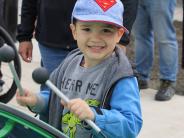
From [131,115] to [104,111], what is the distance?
109 millimetres

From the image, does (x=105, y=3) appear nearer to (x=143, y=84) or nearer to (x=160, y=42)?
(x=160, y=42)

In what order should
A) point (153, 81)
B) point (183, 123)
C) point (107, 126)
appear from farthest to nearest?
point (153, 81) < point (183, 123) < point (107, 126)

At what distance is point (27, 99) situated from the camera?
2.29 m

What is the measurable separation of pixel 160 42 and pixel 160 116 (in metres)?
0.72

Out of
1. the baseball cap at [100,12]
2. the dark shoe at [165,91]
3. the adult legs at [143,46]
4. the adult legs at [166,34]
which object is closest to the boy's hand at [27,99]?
the baseball cap at [100,12]

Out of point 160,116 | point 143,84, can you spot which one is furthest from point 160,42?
point 160,116

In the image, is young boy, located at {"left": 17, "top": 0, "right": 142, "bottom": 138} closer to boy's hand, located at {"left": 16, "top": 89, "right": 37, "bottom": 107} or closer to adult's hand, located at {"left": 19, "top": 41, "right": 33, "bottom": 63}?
boy's hand, located at {"left": 16, "top": 89, "right": 37, "bottom": 107}

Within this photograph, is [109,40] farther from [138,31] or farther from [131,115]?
[138,31]

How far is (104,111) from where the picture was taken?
2.23 metres

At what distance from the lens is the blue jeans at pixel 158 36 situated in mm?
5336

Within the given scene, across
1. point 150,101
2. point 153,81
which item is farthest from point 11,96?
point 153,81

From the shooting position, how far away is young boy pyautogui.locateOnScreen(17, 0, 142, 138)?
7.39 ft

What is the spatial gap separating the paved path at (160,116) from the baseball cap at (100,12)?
2.48 metres

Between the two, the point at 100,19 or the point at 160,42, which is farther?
the point at 160,42
